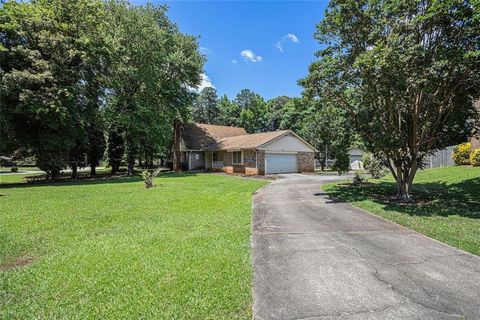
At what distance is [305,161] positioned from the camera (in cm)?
2780

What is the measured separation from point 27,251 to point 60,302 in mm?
2780

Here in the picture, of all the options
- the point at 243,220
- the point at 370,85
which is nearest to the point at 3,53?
the point at 243,220

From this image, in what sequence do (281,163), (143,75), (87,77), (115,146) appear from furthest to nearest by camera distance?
(115,146), (281,163), (143,75), (87,77)

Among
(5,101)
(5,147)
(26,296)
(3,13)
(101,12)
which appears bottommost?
(26,296)

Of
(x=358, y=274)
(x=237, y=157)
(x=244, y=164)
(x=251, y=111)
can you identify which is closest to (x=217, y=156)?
(x=237, y=157)

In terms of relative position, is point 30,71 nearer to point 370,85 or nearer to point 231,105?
point 370,85

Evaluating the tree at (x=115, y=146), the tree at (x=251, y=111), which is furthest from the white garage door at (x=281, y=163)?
the tree at (x=251, y=111)

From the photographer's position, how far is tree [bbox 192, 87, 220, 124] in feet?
211

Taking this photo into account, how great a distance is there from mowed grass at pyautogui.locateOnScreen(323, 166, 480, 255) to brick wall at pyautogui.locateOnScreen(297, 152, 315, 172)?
1253 centimetres

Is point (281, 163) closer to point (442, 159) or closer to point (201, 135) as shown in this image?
point (201, 135)

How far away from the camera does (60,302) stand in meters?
3.64

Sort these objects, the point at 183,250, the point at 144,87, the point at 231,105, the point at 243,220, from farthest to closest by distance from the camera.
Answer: the point at 231,105 < the point at 144,87 < the point at 243,220 < the point at 183,250

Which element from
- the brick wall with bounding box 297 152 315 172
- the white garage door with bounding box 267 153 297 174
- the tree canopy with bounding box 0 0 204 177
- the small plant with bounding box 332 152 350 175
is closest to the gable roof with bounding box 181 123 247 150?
the tree canopy with bounding box 0 0 204 177

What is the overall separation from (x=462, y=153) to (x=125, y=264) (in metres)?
22.7
